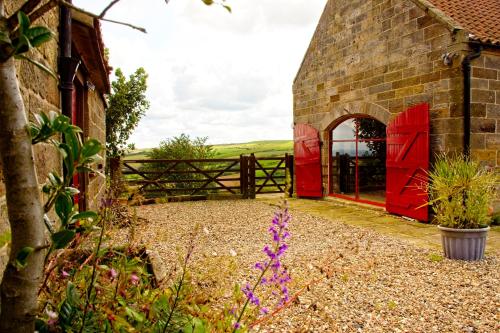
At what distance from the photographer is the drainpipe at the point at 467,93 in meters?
6.81

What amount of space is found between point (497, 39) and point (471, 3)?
6.36 feet

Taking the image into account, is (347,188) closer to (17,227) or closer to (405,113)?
(405,113)

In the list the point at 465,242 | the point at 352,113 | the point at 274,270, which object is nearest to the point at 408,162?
the point at 352,113

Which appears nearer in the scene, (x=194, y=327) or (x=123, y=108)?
(x=194, y=327)

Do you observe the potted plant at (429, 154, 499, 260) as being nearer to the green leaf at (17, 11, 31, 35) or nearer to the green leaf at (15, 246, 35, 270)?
the green leaf at (15, 246, 35, 270)

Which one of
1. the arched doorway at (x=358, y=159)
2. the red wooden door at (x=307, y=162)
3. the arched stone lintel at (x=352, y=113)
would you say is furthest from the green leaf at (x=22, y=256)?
the red wooden door at (x=307, y=162)

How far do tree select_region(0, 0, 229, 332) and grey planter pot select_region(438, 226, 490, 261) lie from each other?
477 cm

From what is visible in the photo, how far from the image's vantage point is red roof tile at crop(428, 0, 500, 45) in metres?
7.12

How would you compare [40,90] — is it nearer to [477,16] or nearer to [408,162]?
[408,162]

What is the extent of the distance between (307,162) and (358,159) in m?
1.48

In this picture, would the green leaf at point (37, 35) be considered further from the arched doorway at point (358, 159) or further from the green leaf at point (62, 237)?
the arched doorway at point (358, 159)

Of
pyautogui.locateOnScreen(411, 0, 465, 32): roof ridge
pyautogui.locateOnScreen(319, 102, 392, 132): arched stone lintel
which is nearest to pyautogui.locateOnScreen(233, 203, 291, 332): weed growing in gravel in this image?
pyautogui.locateOnScreen(411, 0, 465, 32): roof ridge

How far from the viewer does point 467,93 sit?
6.93 meters

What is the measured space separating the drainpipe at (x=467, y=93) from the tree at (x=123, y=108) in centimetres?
1280
